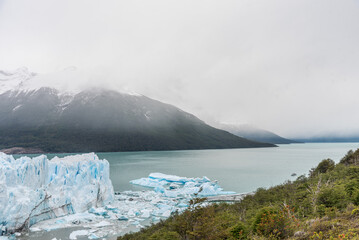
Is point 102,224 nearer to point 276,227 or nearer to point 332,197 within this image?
point 276,227

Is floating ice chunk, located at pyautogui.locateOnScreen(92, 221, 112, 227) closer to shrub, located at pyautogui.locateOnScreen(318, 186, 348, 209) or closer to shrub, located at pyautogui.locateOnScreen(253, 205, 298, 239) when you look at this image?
shrub, located at pyautogui.locateOnScreen(253, 205, 298, 239)

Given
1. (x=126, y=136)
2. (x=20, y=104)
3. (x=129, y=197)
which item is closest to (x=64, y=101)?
(x=20, y=104)

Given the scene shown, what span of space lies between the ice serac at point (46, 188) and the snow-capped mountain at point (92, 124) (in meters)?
103

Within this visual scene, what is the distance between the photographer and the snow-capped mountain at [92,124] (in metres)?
126

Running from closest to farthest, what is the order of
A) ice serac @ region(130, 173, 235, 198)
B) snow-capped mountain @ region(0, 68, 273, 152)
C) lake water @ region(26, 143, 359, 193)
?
1. ice serac @ region(130, 173, 235, 198)
2. lake water @ region(26, 143, 359, 193)
3. snow-capped mountain @ region(0, 68, 273, 152)

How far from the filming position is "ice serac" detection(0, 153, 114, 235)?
13984 millimetres

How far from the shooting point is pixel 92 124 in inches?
6078

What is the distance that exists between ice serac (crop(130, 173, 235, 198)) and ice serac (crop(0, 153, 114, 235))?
25.7ft

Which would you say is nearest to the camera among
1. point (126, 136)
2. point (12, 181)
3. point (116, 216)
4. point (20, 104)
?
point (12, 181)

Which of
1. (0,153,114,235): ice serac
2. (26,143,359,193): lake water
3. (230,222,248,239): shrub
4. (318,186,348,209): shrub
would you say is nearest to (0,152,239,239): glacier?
(0,153,114,235): ice serac

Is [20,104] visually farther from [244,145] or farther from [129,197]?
[129,197]

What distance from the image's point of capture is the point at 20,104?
163 m

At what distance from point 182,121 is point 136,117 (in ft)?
128

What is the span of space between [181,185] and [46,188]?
736 inches
